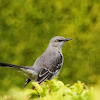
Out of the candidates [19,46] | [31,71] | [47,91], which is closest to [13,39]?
[19,46]

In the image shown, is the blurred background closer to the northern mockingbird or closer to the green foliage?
the northern mockingbird

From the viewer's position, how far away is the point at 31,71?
6613 millimetres

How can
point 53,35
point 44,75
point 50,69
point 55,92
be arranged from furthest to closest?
point 53,35, point 50,69, point 44,75, point 55,92

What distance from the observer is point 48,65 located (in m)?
7.10

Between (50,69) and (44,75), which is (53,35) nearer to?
(50,69)

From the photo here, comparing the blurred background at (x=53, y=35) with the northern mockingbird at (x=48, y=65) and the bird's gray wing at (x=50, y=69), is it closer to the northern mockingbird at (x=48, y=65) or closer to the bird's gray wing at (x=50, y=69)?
the northern mockingbird at (x=48, y=65)

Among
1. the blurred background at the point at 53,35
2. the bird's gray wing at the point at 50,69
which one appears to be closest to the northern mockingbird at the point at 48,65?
the bird's gray wing at the point at 50,69

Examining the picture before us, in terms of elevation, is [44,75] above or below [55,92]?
above

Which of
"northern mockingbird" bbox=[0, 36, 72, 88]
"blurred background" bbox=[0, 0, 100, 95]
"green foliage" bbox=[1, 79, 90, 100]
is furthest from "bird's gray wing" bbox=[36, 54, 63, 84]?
"green foliage" bbox=[1, 79, 90, 100]

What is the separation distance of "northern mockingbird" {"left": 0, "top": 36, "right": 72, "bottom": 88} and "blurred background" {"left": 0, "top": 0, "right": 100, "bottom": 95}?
2651 mm

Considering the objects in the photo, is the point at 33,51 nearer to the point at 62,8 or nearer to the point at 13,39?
the point at 13,39

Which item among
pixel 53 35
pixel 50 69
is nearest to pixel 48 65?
pixel 50 69

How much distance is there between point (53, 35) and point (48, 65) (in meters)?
3.35

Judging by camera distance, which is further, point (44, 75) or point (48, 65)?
point (48, 65)
